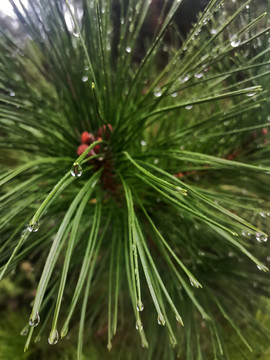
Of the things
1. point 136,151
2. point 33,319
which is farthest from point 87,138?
point 33,319

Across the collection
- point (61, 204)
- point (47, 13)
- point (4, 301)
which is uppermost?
point (47, 13)

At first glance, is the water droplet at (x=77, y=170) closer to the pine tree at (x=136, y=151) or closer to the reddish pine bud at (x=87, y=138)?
the pine tree at (x=136, y=151)

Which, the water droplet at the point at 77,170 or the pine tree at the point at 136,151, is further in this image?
the pine tree at the point at 136,151

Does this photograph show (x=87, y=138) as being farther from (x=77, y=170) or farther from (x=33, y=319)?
(x=33, y=319)

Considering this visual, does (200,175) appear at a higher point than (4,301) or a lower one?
higher

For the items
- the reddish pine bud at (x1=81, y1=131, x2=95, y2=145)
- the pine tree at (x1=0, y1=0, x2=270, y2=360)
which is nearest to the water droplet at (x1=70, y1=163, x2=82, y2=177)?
the pine tree at (x1=0, y1=0, x2=270, y2=360)

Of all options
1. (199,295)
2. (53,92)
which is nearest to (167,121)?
(53,92)

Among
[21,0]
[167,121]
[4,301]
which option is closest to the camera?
[21,0]

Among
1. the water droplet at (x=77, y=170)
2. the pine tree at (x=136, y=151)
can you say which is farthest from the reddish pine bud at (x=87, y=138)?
the water droplet at (x=77, y=170)

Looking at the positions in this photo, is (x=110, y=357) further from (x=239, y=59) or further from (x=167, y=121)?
(x=239, y=59)

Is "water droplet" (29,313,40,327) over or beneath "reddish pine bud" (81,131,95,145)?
beneath

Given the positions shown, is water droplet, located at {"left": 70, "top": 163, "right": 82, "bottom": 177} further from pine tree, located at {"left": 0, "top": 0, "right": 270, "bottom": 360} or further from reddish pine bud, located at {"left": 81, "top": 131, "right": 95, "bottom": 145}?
reddish pine bud, located at {"left": 81, "top": 131, "right": 95, "bottom": 145}
